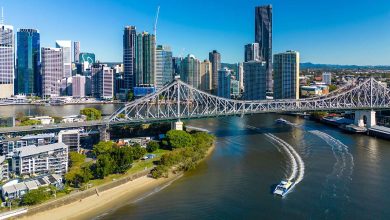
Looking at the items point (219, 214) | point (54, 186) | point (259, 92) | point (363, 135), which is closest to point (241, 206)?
point (219, 214)

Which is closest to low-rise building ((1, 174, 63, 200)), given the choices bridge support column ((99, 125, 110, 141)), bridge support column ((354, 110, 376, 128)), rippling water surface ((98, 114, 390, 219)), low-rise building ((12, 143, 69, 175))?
low-rise building ((12, 143, 69, 175))

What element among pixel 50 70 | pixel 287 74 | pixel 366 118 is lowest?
pixel 366 118

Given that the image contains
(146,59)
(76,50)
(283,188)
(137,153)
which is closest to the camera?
(283,188)

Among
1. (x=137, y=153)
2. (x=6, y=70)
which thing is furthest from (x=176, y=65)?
(x=137, y=153)

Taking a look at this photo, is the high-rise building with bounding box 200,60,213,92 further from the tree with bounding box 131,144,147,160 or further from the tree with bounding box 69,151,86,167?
the tree with bounding box 69,151,86,167

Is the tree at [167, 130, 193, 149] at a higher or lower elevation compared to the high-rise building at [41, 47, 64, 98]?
lower

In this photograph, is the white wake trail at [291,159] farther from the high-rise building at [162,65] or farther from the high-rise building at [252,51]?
the high-rise building at [252,51]

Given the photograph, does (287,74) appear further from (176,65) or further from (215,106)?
(176,65)
